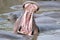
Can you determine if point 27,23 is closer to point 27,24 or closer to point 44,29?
point 27,24

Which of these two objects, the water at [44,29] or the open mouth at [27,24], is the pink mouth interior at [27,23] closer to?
the open mouth at [27,24]

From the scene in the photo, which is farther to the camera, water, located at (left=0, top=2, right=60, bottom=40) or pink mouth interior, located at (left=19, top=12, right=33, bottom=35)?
pink mouth interior, located at (left=19, top=12, right=33, bottom=35)

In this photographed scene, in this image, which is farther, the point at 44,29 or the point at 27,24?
the point at 44,29

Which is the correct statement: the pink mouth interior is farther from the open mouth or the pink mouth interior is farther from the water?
the water

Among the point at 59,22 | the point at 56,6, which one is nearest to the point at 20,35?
the point at 59,22

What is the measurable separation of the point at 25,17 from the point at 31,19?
0.31 ft

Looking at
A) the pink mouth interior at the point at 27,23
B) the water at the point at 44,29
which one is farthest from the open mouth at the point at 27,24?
the water at the point at 44,29

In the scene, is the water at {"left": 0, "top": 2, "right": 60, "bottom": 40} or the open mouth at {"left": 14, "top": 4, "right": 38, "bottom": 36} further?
the open mouth at {"left": 14, "top": 4, "right": 38, "bottom": 36}

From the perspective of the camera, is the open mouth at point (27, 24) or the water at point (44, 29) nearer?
the water at point (44, 29)

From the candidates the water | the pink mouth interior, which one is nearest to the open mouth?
the pink mouth interior

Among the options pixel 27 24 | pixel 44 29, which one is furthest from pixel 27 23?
pixel 44 29

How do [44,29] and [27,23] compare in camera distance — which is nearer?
[27,23]

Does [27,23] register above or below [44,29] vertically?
above

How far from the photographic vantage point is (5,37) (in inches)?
155
